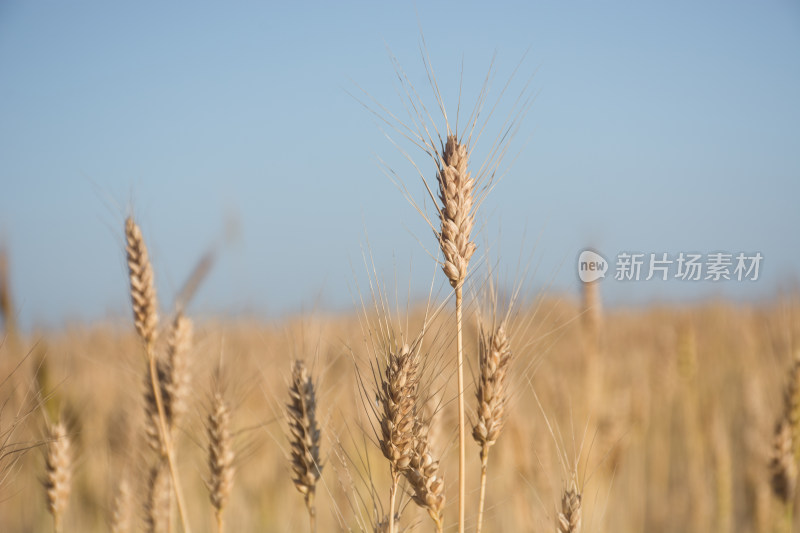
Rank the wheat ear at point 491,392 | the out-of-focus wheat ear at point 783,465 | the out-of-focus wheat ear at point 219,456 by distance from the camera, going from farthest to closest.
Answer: the out-of-focus wheat ear at point 783,465, the out-of-focus wheat ear at point 219,456, the wheat ear at point 491,392

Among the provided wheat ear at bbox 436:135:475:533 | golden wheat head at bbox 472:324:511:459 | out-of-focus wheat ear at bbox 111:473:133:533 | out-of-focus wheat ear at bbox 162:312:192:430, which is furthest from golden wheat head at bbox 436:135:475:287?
out-of-focus wheat ear at bbox 111:473:133:533

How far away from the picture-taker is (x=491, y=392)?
1.48 metres

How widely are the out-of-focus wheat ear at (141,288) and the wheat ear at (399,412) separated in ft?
3.08

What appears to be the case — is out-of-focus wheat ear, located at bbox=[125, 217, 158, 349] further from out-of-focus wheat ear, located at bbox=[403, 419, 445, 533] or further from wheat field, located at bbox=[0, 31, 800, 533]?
out-of-focus wheat ear, located at bbox=[403, 419, 445, 533]

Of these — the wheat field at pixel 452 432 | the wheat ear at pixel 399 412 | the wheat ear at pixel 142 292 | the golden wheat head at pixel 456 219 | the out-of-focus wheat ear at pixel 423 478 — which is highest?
the golden wheat head at pixel 456 219

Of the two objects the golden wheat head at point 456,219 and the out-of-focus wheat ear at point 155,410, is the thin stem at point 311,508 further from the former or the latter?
the golden wheat head at point 456,219

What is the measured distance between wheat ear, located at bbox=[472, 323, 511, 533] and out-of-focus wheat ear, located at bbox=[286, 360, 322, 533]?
1.72ft

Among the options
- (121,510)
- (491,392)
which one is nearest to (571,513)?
(491,392)

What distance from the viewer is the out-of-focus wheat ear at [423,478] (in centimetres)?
140

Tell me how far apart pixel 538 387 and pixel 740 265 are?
197 centimetres

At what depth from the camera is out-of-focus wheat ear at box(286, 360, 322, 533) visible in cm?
172

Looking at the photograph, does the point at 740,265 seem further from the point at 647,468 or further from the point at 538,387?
the point at 647,468

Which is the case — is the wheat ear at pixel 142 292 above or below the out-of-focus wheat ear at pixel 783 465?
above

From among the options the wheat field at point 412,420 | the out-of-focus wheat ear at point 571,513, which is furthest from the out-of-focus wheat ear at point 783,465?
the out-of-focus wheat ear at point 571,513
